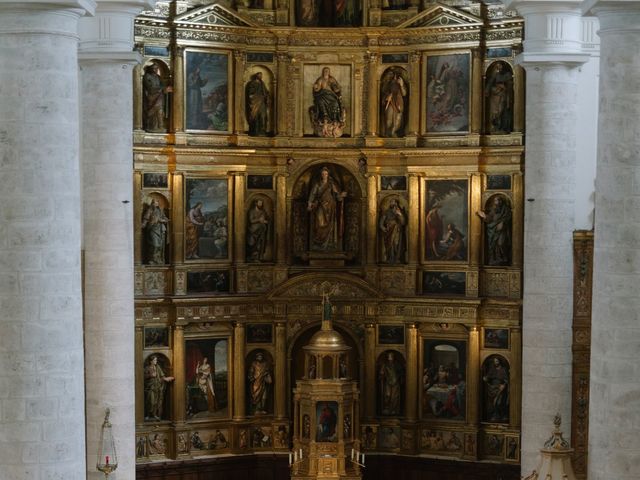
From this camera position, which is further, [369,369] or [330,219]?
[330,219]

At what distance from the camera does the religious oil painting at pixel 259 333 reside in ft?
126

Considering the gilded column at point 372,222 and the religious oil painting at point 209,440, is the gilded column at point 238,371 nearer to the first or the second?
Result: the religious oil painting at point 209,440

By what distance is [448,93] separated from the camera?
124 feet

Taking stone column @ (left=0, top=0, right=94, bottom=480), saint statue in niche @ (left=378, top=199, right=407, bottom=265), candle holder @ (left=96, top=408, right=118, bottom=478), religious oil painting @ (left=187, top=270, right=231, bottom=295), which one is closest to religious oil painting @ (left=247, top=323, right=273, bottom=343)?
religious oil painting @ (left=187, top=270, right=231, bottom=295)

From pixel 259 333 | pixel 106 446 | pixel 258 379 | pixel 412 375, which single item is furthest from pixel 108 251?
pixel 412 375

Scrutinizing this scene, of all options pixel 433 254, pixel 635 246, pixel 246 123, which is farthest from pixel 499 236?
pixel 635 246

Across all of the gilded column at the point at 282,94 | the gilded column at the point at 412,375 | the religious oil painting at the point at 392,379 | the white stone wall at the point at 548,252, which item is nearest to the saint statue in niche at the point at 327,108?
the gilded column at the point at 282,94

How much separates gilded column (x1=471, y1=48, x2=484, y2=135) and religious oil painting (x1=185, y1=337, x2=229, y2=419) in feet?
29.1

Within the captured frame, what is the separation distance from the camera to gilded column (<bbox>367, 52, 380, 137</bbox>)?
38.6 meters

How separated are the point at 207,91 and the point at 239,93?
921 mm

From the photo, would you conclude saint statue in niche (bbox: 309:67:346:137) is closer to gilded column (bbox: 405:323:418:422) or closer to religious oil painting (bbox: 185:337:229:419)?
gilded column (bbox: 405:323:418:422)

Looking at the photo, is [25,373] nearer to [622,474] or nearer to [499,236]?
[622,474]

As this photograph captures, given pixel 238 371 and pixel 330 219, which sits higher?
pixel 330 219

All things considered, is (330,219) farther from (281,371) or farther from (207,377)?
(207,377)
